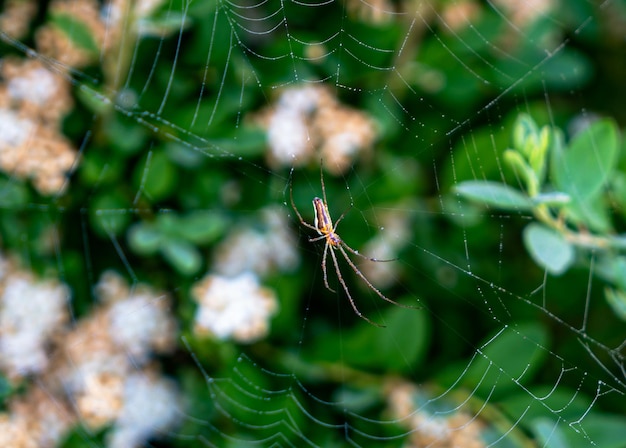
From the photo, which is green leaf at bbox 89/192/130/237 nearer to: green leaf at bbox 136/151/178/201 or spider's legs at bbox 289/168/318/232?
green leaf at bbox 136/151/178/201

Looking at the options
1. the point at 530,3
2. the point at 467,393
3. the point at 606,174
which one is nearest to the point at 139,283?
the point at 467,393

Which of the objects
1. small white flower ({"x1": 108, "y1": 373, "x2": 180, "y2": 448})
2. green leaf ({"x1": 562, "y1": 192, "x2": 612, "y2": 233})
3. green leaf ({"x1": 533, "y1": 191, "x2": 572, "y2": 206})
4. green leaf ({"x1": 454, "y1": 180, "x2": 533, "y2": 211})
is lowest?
small white flower ({"x1": 108, "y1": 373, "x2": 180, "y2": 448})

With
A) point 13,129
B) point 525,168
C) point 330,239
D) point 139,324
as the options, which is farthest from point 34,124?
point 525,168

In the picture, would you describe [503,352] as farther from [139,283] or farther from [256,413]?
[139,283]

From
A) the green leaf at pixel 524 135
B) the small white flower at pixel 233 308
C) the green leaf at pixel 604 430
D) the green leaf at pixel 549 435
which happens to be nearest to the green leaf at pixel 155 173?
the small white flower at pixel 233 308

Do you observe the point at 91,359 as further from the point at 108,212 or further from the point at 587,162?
the point at 587,162

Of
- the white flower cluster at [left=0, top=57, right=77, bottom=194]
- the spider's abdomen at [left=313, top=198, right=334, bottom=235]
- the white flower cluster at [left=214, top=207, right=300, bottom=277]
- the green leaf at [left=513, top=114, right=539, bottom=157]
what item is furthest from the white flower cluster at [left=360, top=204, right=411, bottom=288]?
the white flower cluster at [left=0, top=57, right=77, bottom=194]
